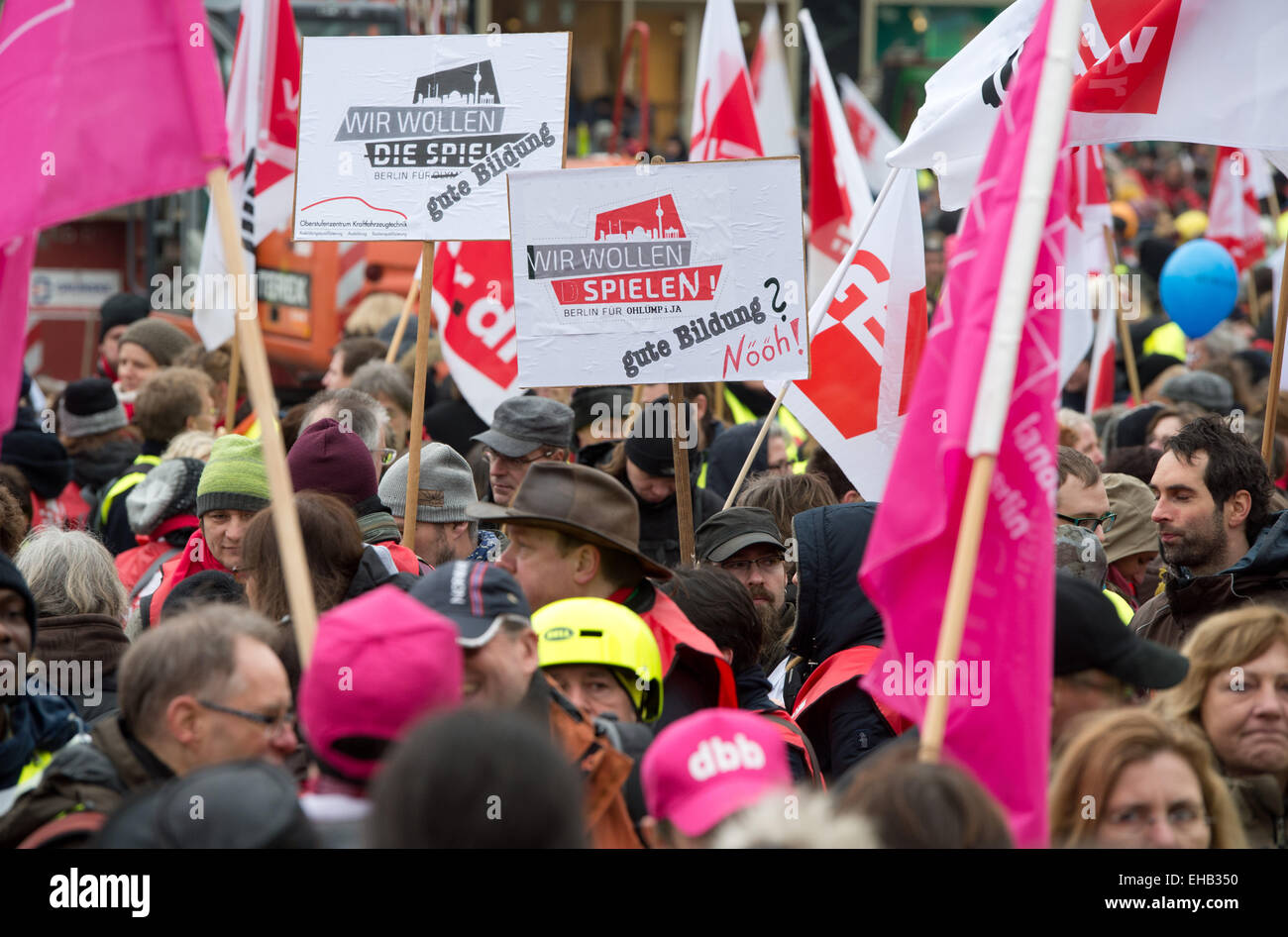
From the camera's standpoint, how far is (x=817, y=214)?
332 inches

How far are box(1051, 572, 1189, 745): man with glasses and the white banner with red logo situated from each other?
2.49m

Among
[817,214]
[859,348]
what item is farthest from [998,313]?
[817,214]

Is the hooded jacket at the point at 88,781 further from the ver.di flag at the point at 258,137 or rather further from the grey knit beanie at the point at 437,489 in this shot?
the ver.di flag at the point at 258,137

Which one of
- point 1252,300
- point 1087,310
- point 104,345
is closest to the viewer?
point 1087,310

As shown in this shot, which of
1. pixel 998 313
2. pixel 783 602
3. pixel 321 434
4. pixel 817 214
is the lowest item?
pixel 783 602

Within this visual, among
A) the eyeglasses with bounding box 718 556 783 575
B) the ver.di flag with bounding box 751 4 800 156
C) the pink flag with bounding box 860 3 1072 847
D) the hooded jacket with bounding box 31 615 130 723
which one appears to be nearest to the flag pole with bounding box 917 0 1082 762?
the pink flag with bounding box 860 3 1072 847

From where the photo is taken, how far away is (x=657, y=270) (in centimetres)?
520

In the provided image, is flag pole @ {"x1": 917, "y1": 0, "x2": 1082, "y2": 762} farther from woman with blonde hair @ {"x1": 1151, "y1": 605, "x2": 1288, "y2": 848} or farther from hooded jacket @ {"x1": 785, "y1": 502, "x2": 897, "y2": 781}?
hooded jacket @ {"x1": 785, "y1": 502, "x2": 897, "y2": 781}

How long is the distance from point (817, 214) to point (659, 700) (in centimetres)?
517

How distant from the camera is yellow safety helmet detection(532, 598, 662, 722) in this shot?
3.53 metres

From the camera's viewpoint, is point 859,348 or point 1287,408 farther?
point 1287,408

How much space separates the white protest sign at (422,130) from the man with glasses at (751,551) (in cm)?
130

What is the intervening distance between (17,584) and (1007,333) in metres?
2.15

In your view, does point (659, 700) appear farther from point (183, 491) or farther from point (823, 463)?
point (823, 463)
